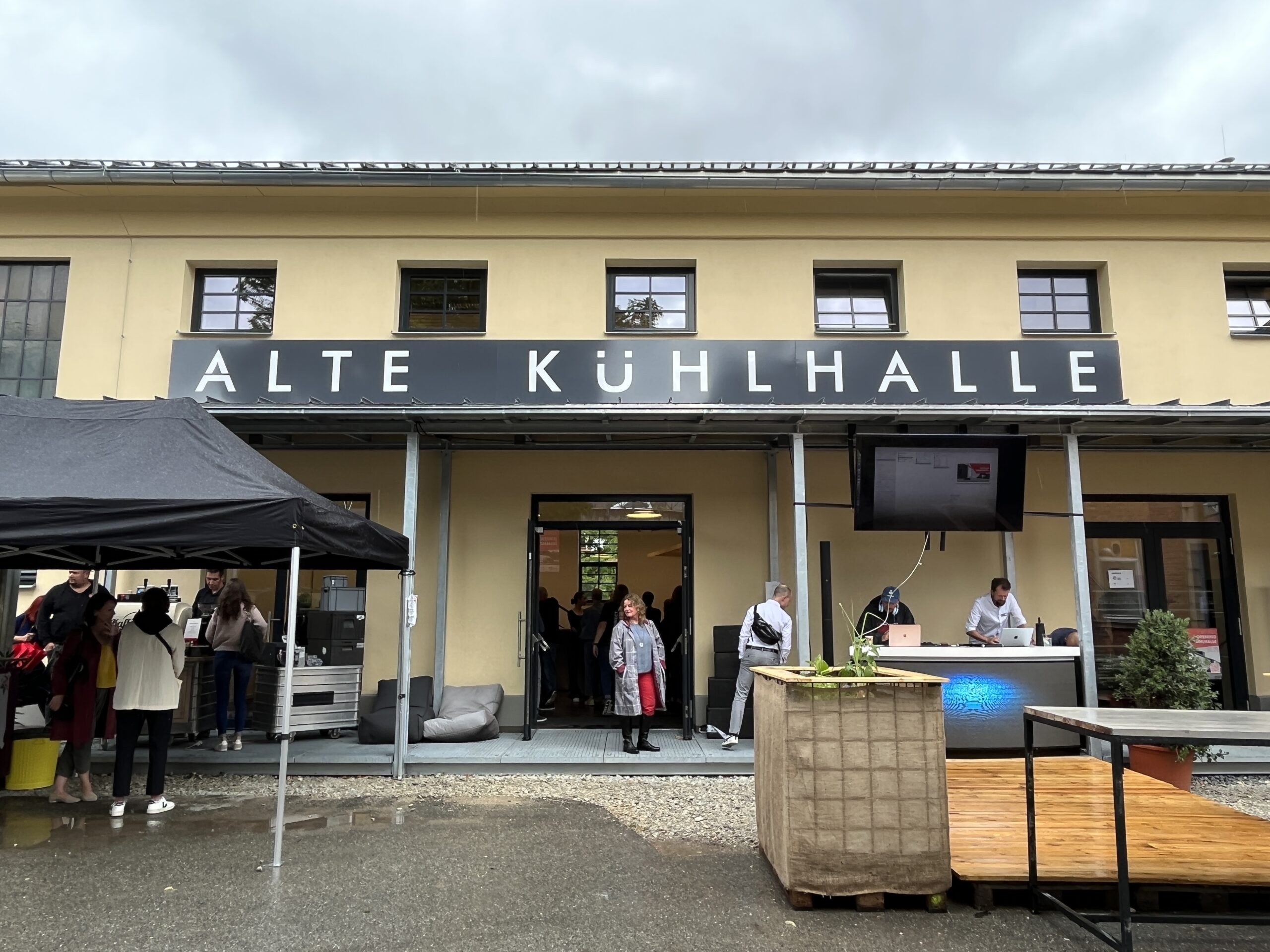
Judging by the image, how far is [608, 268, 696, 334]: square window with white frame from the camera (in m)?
9.55

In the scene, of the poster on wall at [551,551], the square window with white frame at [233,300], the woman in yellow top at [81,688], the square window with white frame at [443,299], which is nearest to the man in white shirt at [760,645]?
the poster on wall at [551,551]

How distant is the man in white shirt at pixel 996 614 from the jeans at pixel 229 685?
704 cm

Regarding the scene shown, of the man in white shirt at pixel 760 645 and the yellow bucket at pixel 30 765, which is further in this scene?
the man in white shirt at pixel 760 645

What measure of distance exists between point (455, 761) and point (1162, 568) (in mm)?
7944

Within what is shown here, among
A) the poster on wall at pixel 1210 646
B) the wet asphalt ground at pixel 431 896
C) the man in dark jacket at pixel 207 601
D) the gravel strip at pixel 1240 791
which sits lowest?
the wet asphalt ground at pixel 431 896

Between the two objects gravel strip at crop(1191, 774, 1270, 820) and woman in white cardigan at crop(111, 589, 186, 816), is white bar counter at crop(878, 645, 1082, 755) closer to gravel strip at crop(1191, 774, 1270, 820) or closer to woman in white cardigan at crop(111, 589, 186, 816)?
gravel strip at crop(1191, 774, 1270, 820)

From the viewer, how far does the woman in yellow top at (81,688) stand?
616 cm

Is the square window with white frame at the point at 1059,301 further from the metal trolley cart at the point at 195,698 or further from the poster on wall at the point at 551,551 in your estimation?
the metal trolley cart at the point at 195,698

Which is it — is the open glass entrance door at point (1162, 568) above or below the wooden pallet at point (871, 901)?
above

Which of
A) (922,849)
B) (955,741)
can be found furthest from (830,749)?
(955,741)

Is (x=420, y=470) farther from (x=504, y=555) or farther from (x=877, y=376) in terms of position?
(x=877, y=376)

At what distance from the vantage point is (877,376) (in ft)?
29.2

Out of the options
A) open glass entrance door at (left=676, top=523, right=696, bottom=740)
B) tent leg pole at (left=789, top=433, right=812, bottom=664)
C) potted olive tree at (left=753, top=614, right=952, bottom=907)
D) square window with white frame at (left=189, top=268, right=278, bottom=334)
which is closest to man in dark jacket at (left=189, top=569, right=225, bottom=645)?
square window with white frame at (left=189, top=268, right=278, bottom=334)

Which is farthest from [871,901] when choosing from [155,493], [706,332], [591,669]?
[591,669]
